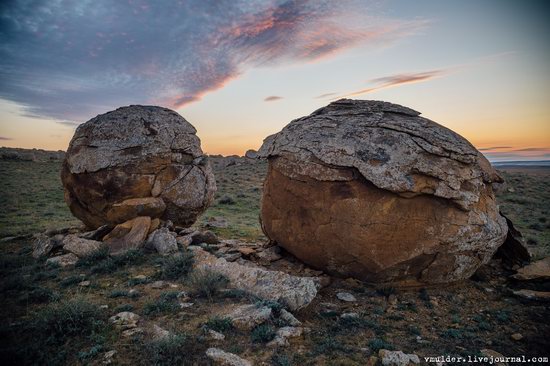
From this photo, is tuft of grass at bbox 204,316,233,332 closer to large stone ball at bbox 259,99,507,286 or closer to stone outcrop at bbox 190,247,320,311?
stone outcrop at bbox 190,247,320,311

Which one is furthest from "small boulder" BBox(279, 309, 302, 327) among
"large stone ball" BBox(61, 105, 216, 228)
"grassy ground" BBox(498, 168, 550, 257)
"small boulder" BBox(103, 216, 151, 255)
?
"grassy ground" BBox(498, 168, 550, 257)

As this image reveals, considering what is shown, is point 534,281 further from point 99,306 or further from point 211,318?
point 99,306

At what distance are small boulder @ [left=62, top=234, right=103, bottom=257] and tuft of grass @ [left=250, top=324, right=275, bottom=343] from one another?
5846 millimetres

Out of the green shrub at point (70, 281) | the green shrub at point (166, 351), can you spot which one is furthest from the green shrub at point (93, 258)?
the green shrub at point (166, 351)

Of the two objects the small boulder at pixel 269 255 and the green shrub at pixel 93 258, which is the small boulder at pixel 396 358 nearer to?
the small boulder at pixel 269 255

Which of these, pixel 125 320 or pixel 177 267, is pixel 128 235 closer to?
pixel 177 267

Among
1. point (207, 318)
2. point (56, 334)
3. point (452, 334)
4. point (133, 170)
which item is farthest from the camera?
point (133, 170)

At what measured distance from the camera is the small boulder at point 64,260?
832cm

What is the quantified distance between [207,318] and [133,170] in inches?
246

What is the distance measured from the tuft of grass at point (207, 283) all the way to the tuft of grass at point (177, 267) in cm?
65

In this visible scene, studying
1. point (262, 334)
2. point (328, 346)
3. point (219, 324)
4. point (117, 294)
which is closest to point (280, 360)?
point (262, 334)

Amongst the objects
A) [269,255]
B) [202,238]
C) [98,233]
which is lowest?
[269,255]

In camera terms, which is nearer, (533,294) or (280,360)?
(280,360)

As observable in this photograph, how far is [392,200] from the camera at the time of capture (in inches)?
271
